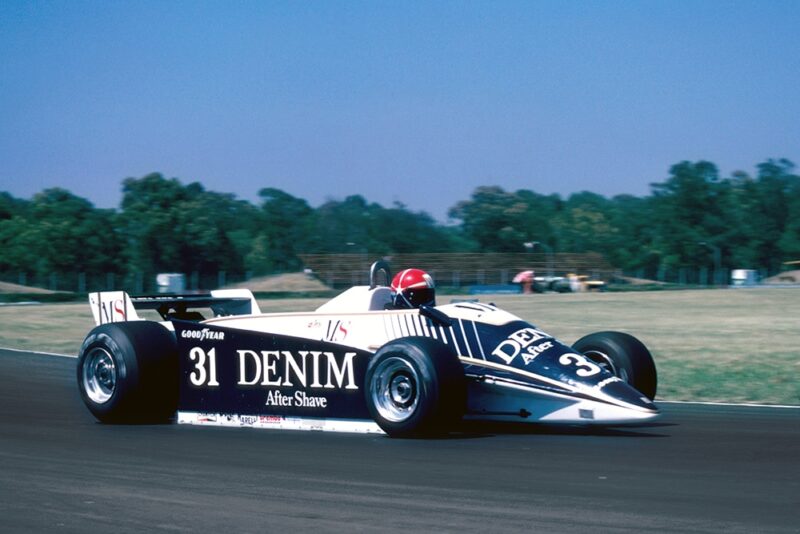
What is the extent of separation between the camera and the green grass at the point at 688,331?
682 inches

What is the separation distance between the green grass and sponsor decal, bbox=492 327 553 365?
5078 mm

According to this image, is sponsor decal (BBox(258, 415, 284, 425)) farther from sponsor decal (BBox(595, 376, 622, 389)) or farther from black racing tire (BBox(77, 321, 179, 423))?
sponsor decal (BBox(595, 376, 622, 389))

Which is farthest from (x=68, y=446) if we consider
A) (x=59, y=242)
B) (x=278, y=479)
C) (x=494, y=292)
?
(x=59, y=242)

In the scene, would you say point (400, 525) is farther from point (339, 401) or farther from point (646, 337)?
point (646, 337)

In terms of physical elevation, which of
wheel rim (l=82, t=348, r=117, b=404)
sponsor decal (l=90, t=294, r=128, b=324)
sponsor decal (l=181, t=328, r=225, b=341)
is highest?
sponsor decal (l=90, t=294, r=128, b=324)

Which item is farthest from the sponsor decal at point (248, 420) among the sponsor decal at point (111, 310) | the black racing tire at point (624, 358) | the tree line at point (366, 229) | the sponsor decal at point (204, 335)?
the tree line at point (366, 229)

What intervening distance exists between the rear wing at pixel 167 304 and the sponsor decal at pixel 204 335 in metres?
0.77

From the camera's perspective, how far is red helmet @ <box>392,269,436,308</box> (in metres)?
12.3

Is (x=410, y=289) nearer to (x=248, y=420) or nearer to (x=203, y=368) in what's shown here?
(x=248, y=420)

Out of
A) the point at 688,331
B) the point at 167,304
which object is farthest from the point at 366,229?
the point at 167,304

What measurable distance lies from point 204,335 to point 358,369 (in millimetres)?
1920

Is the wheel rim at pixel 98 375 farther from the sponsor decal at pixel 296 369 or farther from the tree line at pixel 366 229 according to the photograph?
the tree line at pixel 366 229

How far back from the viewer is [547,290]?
82625 millimetres

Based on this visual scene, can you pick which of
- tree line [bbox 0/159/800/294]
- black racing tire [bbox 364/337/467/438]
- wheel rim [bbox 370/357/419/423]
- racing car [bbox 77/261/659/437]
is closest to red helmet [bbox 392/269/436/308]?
racing car [bbox 77/261/659/437]
